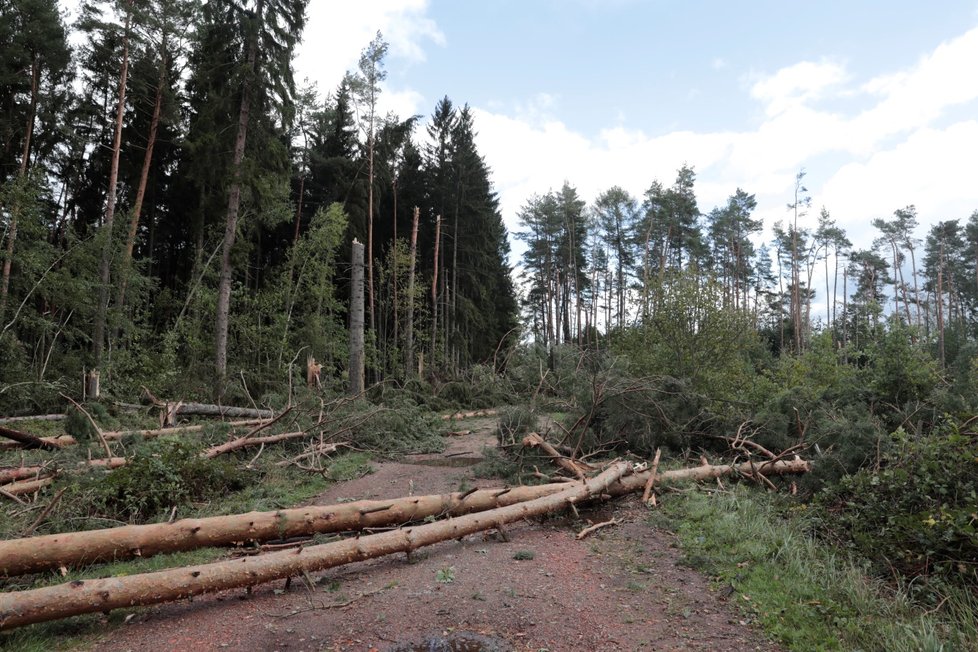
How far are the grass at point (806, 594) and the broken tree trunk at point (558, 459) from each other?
1685 mm

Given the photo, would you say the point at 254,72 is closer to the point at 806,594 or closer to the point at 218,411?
the point at 218,411

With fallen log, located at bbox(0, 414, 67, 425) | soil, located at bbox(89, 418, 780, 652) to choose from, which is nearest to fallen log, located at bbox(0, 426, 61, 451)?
fallen log, located at bbox(0, 414, 67, 425)

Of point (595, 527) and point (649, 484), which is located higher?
point (649, 484)

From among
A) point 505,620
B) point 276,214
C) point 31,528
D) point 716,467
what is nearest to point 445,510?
point 505,620

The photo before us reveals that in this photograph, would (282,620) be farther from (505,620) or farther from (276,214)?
(276,214)

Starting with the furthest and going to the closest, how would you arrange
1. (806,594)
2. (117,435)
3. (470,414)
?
(470,414), (117,435), (806,594)

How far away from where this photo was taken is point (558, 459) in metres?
7.82

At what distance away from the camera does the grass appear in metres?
3.25

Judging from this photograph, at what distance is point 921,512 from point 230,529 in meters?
5.86

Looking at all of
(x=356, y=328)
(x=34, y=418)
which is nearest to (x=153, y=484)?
(x=34, y=418)

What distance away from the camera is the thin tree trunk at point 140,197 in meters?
13.9

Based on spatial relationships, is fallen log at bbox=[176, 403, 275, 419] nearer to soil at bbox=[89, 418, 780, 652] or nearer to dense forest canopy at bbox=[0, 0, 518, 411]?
dense forest canopy at bbox=[0, 0, 518, 411]

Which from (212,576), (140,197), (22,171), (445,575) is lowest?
(445,575)

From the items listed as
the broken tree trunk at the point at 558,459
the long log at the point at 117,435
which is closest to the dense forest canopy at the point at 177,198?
the long log at the point at 117,435
